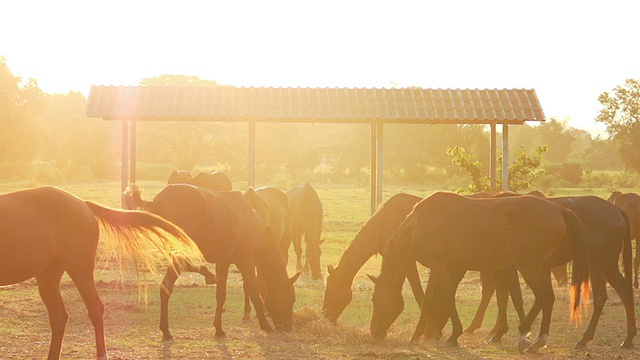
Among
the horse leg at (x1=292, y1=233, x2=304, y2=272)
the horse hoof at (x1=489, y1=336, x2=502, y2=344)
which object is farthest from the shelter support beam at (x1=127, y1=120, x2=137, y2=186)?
the horse hoof at (x1=489, y1=336, x2=502, y2=344)

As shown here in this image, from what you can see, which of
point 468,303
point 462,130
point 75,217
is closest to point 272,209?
point 468,303

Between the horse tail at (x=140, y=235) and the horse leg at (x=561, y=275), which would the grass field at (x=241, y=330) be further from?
the horse leg at (x=561, y=275)

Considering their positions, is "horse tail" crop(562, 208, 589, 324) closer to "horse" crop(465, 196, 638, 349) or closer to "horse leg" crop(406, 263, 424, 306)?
"horse" crop(465, 196, 638, 349)

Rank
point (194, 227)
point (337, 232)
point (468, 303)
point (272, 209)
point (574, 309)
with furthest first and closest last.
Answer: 1. point (337, 232)
2. point (272, 209)
3. point (468, 303)
4. point (194, 227)
5. point (574, 309)

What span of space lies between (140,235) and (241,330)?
9.60ft

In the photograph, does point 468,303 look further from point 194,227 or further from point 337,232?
point 337,232

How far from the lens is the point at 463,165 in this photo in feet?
63.8

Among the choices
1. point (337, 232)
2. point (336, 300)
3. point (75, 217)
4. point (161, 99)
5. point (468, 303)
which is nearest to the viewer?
point (75, 217)

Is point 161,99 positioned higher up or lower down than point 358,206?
higher up

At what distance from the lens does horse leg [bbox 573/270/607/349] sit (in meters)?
9.31

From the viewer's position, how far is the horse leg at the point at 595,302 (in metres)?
9.31

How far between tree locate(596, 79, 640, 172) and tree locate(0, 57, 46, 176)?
34.7m

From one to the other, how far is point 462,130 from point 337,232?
32151 millimetres

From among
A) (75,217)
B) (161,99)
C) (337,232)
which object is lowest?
(337,232)
